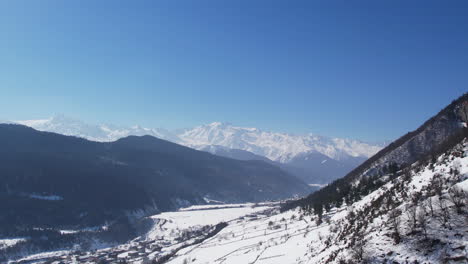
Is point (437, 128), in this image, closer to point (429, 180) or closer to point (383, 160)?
point (383, 160)

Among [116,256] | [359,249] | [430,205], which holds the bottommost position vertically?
[116,256]

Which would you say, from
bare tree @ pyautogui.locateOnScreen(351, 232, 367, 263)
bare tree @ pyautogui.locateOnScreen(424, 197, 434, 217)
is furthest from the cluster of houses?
bare tree @ pyautogui.locateOnScreen(424, 197, 434, 217)

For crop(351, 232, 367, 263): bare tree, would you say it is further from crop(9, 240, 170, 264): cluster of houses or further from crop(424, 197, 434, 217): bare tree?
crop(9, 240, 170, 264): cluster of houses

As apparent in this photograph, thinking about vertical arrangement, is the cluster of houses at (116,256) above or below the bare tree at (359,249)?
below

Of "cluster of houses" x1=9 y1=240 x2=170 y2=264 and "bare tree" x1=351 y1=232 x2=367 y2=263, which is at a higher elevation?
"bare tree" x1=351 y1=232 x2=367 y2=263

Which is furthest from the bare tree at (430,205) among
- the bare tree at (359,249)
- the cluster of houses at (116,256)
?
the cluster of houses at (116,256)

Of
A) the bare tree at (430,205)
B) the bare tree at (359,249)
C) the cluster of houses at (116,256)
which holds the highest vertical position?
the bare tree at (430,205)

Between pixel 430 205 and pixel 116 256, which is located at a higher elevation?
pixel 430 205

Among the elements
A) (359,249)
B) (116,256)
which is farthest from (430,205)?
(116,256)

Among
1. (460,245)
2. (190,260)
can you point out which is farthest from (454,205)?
(190,260)

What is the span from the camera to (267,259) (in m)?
75.6

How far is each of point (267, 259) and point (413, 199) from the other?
41871 millimetres

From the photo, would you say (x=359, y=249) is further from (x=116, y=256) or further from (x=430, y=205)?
(x=116, y=256)

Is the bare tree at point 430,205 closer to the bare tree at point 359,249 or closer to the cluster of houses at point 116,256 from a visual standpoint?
the bare tree at point 359,249
